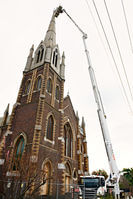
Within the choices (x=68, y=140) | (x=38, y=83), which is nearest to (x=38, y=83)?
(x=38, y=83)

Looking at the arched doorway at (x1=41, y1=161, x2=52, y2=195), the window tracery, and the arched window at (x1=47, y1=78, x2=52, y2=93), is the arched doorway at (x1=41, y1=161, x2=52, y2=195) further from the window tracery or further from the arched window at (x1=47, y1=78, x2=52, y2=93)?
the arched window at (x1=47, y1=78, x2=52, y2=93)

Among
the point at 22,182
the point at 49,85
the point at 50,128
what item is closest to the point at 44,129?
the point at 50,128

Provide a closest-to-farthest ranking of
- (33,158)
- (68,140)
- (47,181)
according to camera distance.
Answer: (33,158) → (47,181) → (68,140)

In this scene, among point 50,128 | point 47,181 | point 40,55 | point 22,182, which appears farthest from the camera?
point 40,55

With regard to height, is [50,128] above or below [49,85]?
below

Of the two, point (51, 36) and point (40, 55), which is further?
point (51, 36)

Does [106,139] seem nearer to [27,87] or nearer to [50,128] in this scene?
[50,128]

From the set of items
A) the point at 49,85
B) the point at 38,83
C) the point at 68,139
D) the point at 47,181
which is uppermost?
the point at 38,83

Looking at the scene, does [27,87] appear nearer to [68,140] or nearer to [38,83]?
[38,83]

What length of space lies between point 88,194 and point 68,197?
132 inches

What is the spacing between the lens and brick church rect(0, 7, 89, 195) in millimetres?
16391

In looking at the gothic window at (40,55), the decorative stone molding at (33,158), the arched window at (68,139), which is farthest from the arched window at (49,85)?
the decorative stone molding at (33,158)

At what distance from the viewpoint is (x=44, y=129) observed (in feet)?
59.6

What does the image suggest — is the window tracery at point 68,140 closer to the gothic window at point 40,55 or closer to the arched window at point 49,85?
the arched window at point 49,85
